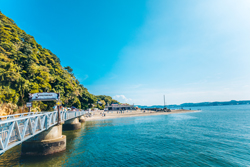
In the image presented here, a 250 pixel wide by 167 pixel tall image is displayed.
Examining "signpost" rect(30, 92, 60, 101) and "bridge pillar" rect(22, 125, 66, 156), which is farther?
"signpost" rect(30, 92, 60, 101)

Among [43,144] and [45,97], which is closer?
[43,144]

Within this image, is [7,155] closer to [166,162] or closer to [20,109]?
[20,109]

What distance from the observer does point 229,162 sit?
12.9m

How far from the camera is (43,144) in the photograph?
14.2 m

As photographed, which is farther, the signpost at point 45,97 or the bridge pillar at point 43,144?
the signpost at point 45,97

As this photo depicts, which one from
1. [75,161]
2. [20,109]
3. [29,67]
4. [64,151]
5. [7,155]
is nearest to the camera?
[75,161]

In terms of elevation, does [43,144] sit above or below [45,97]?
below

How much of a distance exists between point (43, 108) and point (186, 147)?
3359 cm

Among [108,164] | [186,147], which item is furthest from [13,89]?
[186,147]

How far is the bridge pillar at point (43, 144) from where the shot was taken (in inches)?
551

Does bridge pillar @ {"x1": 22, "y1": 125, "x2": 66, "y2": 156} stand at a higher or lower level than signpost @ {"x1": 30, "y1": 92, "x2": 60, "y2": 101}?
lower

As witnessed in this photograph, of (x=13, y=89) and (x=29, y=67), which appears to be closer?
(x=13, y=89)

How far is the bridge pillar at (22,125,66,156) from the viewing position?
14.0 m

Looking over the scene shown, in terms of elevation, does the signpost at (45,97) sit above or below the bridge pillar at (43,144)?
above
